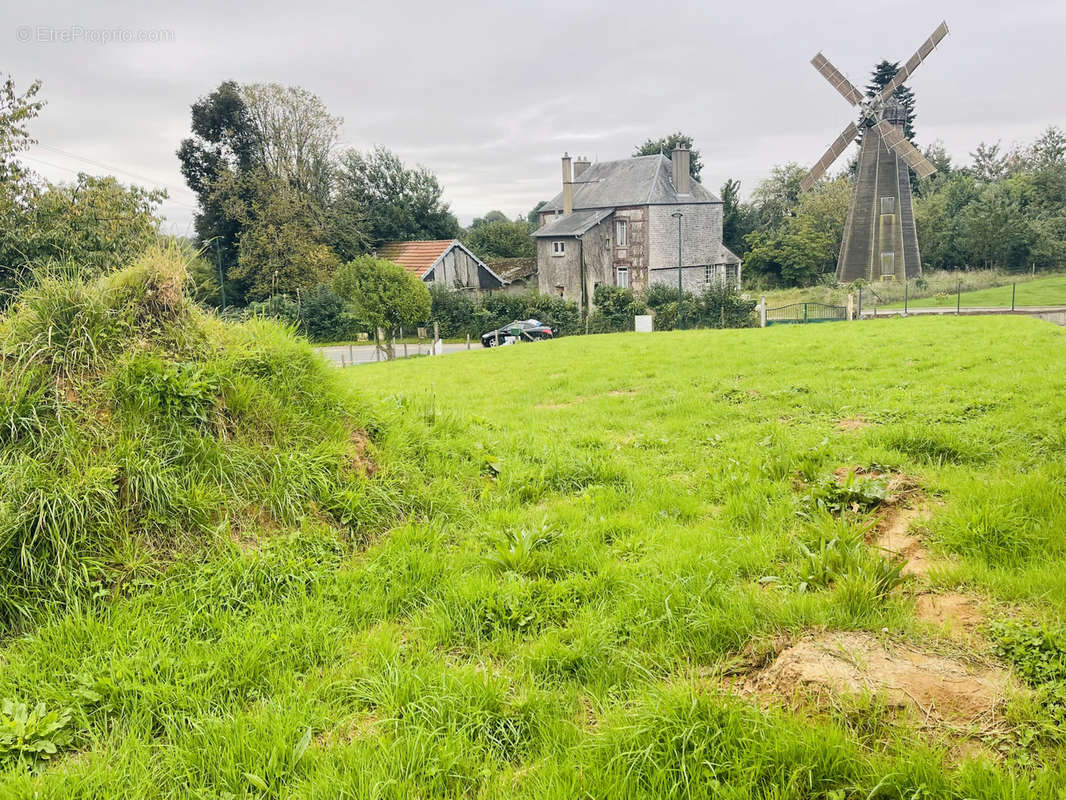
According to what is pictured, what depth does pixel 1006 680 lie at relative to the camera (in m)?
2.44

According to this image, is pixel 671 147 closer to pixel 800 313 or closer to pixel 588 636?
pixel 800 313

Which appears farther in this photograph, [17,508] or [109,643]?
[17,508]

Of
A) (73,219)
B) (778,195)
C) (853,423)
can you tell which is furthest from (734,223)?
(853,423)

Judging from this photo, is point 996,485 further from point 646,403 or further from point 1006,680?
point 646,403

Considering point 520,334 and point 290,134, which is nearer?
point 520,334

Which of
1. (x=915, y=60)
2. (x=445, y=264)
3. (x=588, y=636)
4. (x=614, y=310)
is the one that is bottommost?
(x=588, y=636)

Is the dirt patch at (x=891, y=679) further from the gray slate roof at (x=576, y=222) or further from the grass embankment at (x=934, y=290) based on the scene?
the gray slate roof at (x=576, y=222)

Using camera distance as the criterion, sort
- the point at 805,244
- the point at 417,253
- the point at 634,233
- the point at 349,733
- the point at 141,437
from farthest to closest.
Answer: the point at 805,244
the point at 417,253
the point at 634,233
the point at 141,437
the point at 349,733

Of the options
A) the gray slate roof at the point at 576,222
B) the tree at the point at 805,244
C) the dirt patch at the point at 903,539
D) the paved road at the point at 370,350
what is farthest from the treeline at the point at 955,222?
the dirt patch at the point at 903,539

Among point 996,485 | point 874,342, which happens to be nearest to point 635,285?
point 874,342

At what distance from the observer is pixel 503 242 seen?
211 feet

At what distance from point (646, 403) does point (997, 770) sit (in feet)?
23.1

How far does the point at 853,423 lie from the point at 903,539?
11.0 ft

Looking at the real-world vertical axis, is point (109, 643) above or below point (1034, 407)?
below
